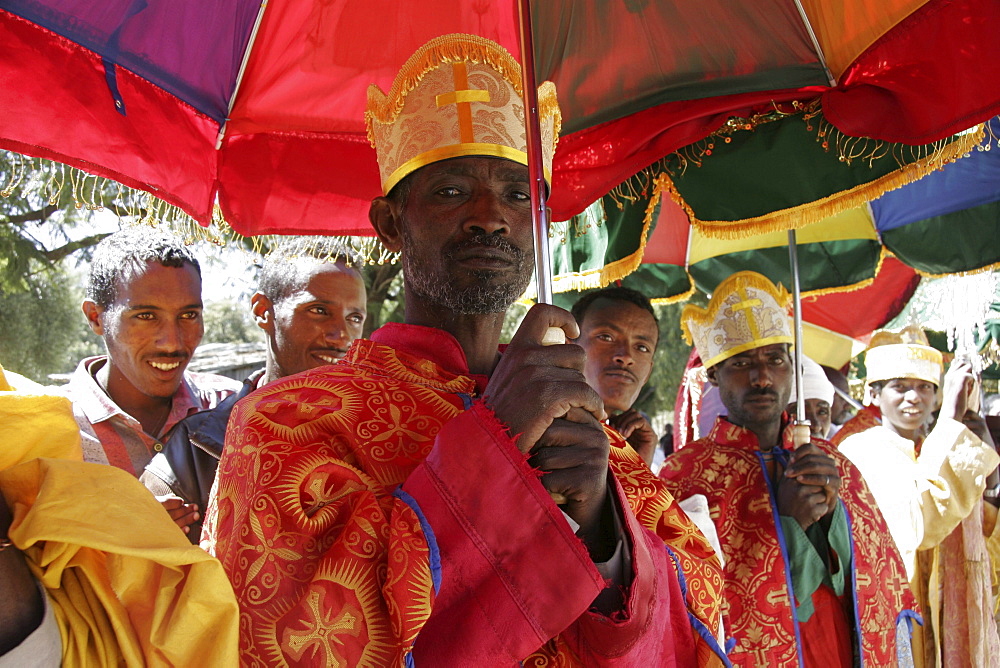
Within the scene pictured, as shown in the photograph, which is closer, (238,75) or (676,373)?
(238,75)

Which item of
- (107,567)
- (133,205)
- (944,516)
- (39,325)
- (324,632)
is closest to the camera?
(107,567)

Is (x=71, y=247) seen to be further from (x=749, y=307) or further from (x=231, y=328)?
(x=231, y=328)

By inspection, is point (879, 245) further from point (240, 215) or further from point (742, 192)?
point (240, 215)

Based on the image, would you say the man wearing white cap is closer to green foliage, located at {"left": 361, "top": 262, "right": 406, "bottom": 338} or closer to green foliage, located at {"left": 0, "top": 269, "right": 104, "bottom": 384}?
green foliage, located at {"left": 361, "top": 262, "right": 406, "bottom": 338}

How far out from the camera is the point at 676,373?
1659 centimetres

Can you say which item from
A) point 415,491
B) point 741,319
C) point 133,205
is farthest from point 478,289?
point 741,319

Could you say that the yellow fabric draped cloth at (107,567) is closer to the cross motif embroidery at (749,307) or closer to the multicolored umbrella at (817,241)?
the multicolored umbrella at (817,241)

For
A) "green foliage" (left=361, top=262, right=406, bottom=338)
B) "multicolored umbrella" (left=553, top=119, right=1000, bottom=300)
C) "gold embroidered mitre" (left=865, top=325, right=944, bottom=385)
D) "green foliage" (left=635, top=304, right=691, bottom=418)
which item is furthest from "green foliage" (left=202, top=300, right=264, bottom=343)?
"multicolored umbrella" (left=553, top=119, right=1000, bottom=300)

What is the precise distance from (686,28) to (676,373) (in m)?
14.1

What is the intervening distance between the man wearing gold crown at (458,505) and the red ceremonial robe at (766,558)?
5.49 ft

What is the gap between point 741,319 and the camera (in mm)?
4445

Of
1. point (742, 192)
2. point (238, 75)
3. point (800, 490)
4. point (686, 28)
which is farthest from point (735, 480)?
point (238, 75)

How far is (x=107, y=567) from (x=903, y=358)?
6004mm

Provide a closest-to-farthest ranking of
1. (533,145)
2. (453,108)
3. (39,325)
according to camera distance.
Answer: (533,145) → (453,108) → (39,325)
